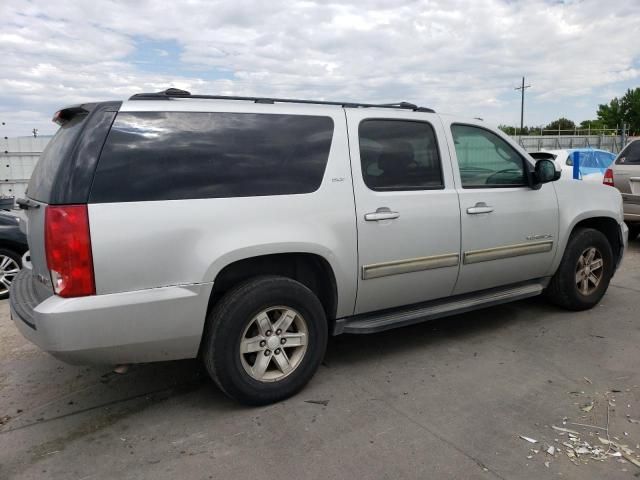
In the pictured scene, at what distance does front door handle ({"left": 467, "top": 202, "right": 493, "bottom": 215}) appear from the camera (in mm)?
4137

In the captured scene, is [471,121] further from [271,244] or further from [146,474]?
[146,474]

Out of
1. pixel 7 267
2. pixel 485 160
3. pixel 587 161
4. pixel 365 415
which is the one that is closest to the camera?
pixel 365 415

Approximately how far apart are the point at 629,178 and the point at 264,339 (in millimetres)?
7166

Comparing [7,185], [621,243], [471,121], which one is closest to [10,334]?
[471,121]

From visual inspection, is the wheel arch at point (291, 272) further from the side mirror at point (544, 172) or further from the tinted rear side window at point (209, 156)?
the side mirror at point (544, 172)

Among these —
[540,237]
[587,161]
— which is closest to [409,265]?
[540,237]

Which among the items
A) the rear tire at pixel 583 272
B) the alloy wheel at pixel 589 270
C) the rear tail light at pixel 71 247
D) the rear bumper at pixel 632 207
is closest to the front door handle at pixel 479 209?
the rear tire at pixel 583 272

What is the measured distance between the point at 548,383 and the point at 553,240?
1.52 meters

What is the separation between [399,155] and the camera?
393 cm

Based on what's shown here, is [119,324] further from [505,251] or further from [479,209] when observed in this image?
Answer: [505,251]

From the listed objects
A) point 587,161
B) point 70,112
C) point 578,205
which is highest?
point 70,112

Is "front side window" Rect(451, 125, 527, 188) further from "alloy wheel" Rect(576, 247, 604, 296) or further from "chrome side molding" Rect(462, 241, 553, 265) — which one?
"alloy wheel" Rect(576, 247, 604, 296)

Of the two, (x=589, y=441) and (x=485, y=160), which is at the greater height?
(x=485, y=160)

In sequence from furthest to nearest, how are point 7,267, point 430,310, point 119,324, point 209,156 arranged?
point 7,267
point 430,310
point 209,156
point 119,324
